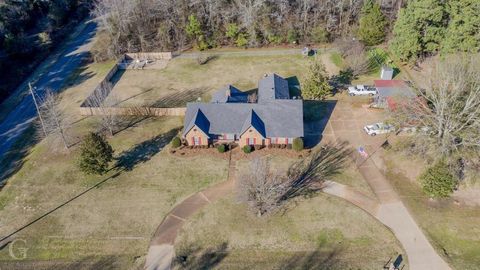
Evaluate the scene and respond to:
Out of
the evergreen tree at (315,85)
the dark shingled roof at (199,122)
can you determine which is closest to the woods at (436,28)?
the evergreen tree at (315,85)

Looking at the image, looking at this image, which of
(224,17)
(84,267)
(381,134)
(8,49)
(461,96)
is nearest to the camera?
(84,267)

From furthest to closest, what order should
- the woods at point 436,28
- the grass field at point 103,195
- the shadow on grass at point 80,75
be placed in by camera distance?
the shadow on grass at point 80,75, the woods at point 436,28, the grass field at point 103,195

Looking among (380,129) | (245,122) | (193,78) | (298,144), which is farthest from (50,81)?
(380,129)

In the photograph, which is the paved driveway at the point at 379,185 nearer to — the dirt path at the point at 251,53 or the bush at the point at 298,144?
the bush at the point at 298,144

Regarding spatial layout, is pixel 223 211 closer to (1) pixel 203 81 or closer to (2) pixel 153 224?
(2) pixel 153 224

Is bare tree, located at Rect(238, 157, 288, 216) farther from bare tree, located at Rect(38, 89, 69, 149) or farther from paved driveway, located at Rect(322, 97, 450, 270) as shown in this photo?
bare tree, located at Rect(38, 89, 69, 149)

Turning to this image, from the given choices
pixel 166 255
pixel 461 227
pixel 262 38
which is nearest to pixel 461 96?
pixel 461 227

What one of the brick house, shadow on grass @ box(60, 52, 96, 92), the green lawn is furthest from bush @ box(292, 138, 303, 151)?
shadow on grass @ box(60, 52, 96, 92)

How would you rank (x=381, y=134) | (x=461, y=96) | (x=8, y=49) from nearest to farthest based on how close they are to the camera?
(x=461, y=96) → (x=381, y=134) → (x=8, y=49)
